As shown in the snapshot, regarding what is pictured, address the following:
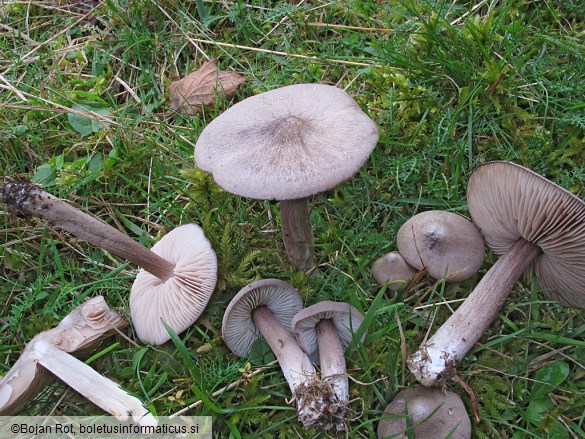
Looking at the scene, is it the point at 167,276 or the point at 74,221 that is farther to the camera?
the point at 167,276

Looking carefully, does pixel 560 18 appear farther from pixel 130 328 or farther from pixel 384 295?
pixel 130 328

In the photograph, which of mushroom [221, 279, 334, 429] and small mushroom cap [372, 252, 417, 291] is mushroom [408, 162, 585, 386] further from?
mushroom [221, 279, 334, 429]

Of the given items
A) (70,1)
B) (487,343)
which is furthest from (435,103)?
(70,1)

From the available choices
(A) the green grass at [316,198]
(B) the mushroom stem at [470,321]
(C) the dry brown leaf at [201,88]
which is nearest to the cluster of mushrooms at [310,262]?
(B) the mushroom stem at [470,321]

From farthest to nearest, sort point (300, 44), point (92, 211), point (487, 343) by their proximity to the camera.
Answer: point (300, 44), point (92, 211), point (487, 343)

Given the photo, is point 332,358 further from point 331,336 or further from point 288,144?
point 288,144

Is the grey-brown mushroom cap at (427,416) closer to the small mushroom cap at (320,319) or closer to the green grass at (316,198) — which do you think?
the green grass at (316,198)

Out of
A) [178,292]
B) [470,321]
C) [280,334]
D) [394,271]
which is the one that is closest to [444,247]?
[394,271]

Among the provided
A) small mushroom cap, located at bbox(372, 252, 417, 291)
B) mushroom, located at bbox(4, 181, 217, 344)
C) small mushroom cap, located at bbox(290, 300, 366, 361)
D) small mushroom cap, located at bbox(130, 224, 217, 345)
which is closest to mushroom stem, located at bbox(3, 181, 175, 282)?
mushroom, located at bbox(4, 181, 217, 344)
